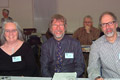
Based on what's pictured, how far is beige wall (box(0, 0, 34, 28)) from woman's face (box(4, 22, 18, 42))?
5.24 metres

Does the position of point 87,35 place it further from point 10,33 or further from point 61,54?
point 10,33

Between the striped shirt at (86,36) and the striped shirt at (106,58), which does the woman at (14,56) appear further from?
the striped shirt at (86,36)

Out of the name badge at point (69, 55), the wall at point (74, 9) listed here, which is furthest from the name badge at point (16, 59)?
the wall at point (74, 9)

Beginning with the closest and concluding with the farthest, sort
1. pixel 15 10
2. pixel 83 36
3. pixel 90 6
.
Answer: pixel 83 36
pixel 90 6
pixel 15 10

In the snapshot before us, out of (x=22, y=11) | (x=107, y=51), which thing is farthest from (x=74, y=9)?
(x=107, y=51)

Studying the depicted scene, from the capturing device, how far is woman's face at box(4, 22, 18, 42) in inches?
85.9

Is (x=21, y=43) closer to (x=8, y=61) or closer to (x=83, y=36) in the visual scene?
(x=8, y=61)

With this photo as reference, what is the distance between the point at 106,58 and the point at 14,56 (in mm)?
1266

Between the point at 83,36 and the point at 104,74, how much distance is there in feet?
7.39

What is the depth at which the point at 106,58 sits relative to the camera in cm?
192

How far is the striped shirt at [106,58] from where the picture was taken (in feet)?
6.17

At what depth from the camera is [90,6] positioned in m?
7.00

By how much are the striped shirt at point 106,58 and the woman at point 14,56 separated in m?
0.90

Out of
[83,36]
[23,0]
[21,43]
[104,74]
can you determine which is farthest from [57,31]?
[23,0]
